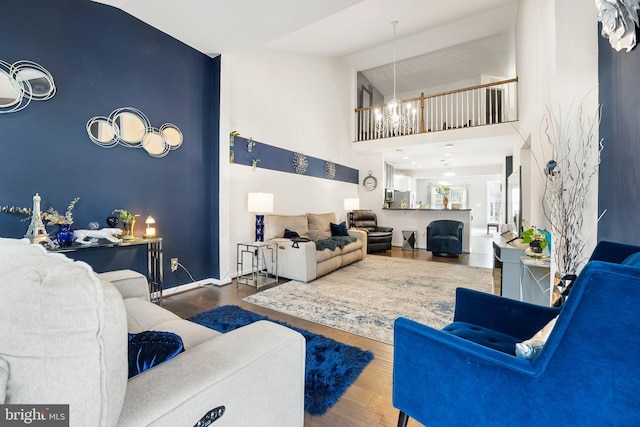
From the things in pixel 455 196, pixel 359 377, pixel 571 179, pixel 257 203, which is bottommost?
pixel 359 377

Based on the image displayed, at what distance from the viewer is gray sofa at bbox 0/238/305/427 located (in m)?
0.55

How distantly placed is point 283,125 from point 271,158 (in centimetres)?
73

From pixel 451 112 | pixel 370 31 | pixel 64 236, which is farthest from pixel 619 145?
pixel 451 112

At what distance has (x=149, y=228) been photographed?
2900mm

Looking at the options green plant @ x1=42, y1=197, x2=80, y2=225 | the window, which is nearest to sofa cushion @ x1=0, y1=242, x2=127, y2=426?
green plant @ x1=42, y1=197, x2=80, y2=225

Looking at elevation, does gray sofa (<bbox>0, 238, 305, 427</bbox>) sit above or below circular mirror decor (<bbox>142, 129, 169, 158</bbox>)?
below

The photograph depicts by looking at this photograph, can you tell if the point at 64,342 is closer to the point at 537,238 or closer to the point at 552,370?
the point at 552,370

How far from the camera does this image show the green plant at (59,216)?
221 centimetres

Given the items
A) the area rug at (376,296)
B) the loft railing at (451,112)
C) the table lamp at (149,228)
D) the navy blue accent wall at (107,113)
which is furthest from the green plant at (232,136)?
the loft railing at (451,112)

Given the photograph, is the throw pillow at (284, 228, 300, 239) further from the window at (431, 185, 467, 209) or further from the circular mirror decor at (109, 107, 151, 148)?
the window at (431, 185, 467, 209)

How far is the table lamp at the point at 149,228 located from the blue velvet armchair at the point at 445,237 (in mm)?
5232

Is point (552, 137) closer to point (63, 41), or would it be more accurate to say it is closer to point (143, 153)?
point (143, 153)

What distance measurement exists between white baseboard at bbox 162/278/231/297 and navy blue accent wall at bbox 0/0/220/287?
7cm

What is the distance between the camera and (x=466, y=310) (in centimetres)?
154
